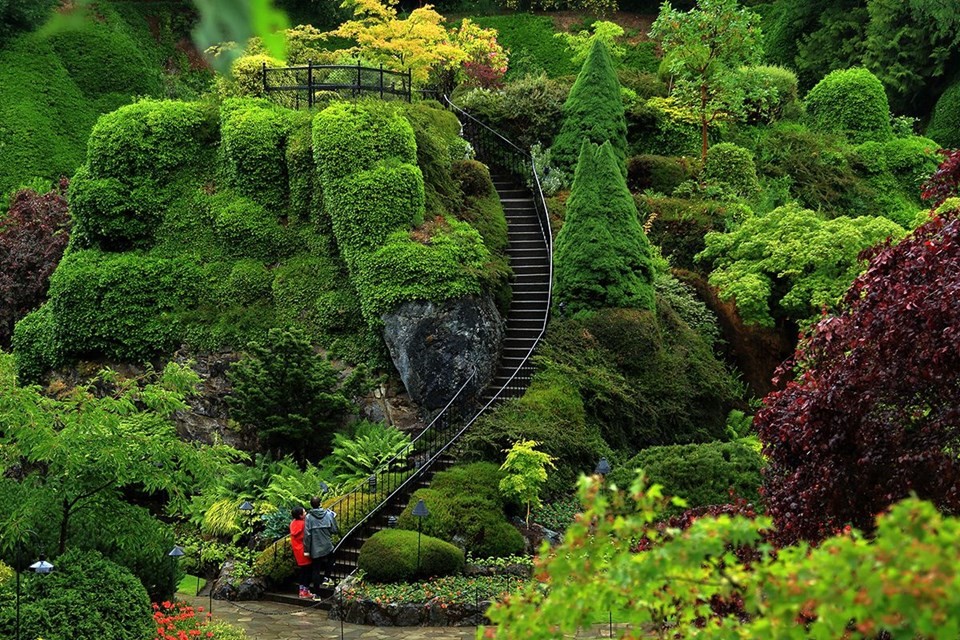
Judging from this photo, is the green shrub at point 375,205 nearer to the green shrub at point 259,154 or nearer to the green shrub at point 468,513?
the green shrub at point 259,154

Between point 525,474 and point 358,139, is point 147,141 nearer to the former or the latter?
point 358,139

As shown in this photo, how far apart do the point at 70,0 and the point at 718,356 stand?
23597 mm

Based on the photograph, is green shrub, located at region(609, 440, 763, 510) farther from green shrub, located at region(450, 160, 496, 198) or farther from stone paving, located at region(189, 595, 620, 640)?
green shrub, located at region(450, 160, 496, 198)

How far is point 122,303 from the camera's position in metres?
23.2

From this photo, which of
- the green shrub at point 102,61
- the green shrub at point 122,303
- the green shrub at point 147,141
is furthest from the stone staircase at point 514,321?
the green shrub at point 102,61

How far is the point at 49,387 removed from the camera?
23.4 meters

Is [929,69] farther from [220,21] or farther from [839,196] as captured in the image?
[220,21]

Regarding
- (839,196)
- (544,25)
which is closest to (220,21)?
(839,196)

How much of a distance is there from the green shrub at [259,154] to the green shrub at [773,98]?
37.9 feet

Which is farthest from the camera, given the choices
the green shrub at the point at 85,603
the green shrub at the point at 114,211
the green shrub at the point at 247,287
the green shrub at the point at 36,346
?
the green shrub at the point at 114,211

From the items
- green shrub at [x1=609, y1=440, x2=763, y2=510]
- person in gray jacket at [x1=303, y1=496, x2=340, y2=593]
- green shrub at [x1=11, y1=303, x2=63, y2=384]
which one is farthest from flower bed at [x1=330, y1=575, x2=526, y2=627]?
green shrub at [x1=11, y1=303, x2=63, y2=384]

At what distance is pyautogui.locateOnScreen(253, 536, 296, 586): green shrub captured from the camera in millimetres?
16969

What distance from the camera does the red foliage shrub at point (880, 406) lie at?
8.58 m

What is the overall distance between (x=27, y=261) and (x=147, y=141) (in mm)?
4399
